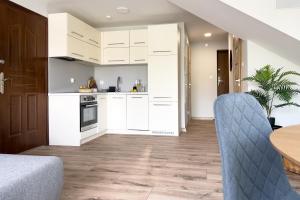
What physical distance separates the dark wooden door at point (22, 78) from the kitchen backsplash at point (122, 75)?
1756 millimetres

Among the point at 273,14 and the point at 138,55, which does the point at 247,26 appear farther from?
the point at 138,55

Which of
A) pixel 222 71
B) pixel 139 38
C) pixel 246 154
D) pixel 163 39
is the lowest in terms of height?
pixel 246 154

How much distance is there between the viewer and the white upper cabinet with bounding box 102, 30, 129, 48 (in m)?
5.14

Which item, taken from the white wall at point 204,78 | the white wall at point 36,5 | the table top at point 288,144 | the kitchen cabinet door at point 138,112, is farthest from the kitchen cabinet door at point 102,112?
the table top at point 288,144

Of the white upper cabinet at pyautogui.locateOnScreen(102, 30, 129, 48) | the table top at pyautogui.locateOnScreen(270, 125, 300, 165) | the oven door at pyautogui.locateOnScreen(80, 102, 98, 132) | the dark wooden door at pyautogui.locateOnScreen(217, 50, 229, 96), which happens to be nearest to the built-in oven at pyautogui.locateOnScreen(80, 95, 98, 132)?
the oven door at pyautogui.locateOnScreen(80, 102, 98, 132)

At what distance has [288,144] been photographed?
0.73 meters

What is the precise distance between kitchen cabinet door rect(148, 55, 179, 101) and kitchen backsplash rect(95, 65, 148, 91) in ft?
2.13

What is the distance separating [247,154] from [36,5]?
4.07 metres

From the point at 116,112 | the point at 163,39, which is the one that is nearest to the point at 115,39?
the point at 163,39

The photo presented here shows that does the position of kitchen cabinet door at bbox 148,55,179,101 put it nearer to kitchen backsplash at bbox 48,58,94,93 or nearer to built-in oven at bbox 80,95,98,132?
built-in oven at bbox 80,95,98,132

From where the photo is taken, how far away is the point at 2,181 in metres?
1.05

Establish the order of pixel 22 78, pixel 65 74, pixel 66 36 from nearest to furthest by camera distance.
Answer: pixel 22 78, pixel 66 36, pixel 65 74

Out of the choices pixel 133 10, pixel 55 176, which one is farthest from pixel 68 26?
pixel 55 176

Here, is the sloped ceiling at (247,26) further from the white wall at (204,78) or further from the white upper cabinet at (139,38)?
the white wall at (204,78)
